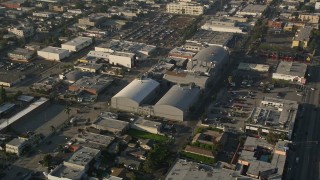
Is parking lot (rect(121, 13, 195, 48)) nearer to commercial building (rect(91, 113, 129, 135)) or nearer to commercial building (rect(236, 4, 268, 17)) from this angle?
commercial building (rect(236, 4, 268, 17))

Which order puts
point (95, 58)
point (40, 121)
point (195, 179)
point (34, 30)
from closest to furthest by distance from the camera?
point (195, 179)
point (40, 121)
point (95, 58)
point (34, 30)

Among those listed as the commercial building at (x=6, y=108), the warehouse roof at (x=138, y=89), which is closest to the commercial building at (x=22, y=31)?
the commercial building at (x=6, y=108)

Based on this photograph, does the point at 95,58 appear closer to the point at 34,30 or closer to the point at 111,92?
the point at 111,92

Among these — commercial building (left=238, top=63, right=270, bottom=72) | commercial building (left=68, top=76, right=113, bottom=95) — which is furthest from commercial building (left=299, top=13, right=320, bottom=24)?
commercial building (left=68, top=76, right=113, bottom=95)

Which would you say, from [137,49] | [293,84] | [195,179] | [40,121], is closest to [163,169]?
[195,179]

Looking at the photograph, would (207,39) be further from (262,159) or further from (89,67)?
(262,159)

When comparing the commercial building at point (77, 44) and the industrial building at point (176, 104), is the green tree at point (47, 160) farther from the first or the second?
the commercial building at point (77, 44)

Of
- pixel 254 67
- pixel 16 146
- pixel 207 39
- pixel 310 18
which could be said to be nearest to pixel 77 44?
pixel 207 39
